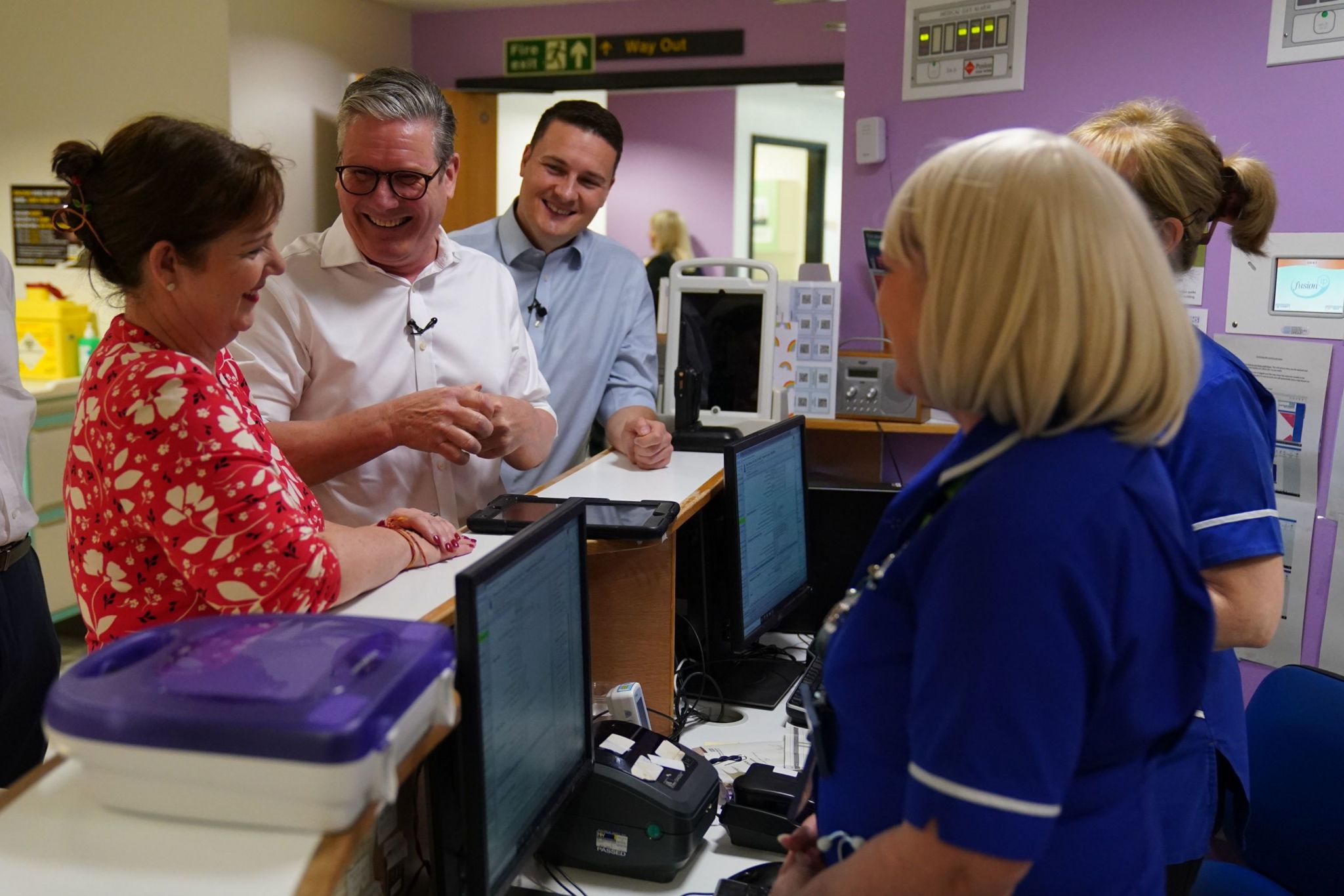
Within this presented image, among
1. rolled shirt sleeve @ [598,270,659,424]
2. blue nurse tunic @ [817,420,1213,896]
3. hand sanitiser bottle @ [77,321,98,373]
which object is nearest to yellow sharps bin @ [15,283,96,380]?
hand sanitiser bottle @ [77,321,98,373]

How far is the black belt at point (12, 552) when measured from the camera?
7.26 feet

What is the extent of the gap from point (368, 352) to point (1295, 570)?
93.5 inches

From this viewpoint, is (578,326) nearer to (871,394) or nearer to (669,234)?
(871,394)

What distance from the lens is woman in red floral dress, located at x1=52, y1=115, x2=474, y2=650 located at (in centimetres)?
Result: 117

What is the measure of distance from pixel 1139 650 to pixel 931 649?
172 mm

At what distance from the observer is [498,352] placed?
221cm

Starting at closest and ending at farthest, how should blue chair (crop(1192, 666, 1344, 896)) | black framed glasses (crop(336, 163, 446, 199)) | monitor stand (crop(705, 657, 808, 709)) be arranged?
1. blue chair (crop(1192, 666, 1344, 896))
2. black framed glasses (crop(336, 163, 446, 199))
3. monitor stand (crop(705, 657, 808, 709))

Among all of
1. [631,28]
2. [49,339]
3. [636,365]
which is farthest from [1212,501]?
[631,28]

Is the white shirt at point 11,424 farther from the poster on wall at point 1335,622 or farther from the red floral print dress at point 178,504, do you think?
the poster on wall at point 1335,622

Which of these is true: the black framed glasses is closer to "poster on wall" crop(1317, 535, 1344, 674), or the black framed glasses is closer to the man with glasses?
the man with glasses

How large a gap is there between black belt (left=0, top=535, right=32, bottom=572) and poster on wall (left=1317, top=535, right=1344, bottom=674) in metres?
3.04

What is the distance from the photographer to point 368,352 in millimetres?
2035

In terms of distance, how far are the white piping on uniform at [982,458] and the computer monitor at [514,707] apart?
0.44 metres

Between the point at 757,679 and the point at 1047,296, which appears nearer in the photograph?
the point at 1047,296
